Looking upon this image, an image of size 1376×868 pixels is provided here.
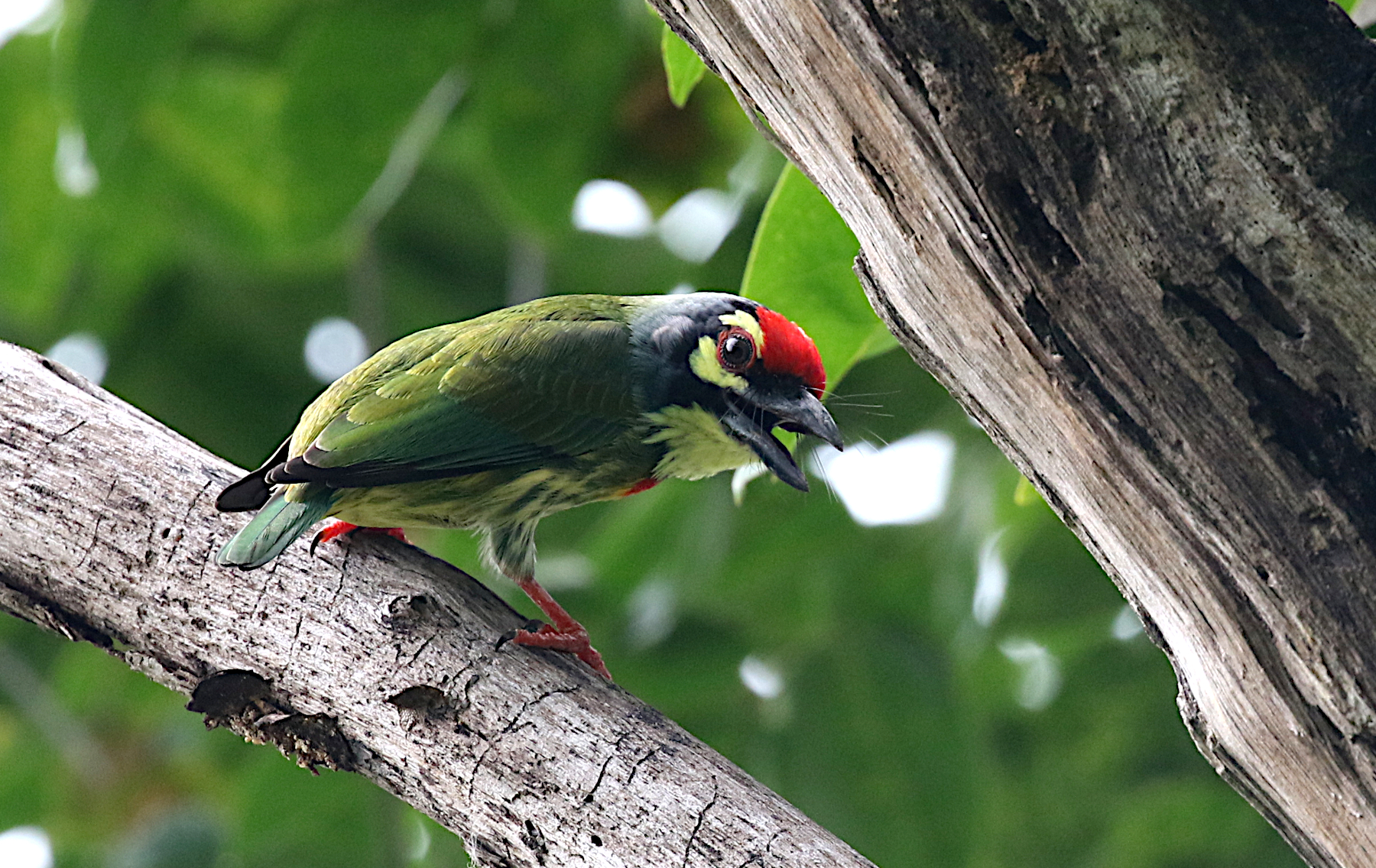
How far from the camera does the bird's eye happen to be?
3.09 metres

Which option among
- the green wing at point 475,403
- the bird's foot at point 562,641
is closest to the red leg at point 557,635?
the bird's foot at point 562,641

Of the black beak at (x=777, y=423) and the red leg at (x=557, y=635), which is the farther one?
the black beak at (x=777, y=423)

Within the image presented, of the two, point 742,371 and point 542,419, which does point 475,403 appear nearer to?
point 542,419

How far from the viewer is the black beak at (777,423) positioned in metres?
3.03

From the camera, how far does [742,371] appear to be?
3.13 meters

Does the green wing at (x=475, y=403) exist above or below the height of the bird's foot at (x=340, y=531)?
above

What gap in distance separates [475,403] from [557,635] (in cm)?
60

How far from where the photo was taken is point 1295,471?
1.88 m

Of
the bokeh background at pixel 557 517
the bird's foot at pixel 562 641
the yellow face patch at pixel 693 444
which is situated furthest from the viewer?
the bokeh background at pixel 557 517

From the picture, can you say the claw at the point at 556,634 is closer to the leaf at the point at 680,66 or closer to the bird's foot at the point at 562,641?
the bird's foot at the point at 562,641

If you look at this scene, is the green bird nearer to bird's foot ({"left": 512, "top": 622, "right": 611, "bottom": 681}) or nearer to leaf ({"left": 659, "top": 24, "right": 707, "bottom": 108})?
bird's foot ({"left": 512, "top": 622, "right": 611, "bottom": 681})

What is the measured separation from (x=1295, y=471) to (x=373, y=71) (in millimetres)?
2959

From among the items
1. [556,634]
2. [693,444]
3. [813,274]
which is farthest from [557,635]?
[813,274]

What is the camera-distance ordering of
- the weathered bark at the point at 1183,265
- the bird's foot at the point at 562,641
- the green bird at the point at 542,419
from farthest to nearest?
the green bird at the point at 542,419
the bird's foot at the point at 562,641
the weathered bark at the point at 1183,265
